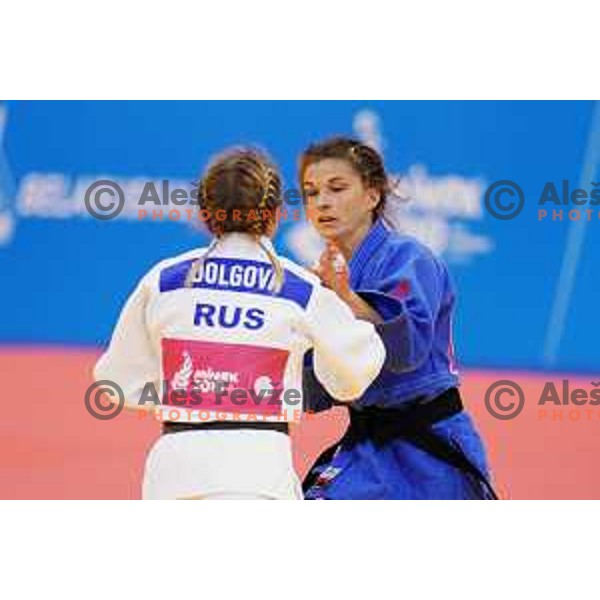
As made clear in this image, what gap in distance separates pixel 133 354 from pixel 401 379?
637 millimetres

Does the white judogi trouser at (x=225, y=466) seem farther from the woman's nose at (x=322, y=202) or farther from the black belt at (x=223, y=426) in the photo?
the woman's nose at (x=322, y=202)

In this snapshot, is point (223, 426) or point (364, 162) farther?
point (364, 162)

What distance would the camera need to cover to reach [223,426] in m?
2.90

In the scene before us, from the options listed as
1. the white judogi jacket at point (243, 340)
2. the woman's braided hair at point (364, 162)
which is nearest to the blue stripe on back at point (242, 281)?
the white judogi jacket at point (243, 340)

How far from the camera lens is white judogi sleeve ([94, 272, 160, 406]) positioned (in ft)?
9.84

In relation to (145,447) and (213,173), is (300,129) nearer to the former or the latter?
(213,173)

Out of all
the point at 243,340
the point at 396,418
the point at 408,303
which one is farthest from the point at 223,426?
the point at 408,303

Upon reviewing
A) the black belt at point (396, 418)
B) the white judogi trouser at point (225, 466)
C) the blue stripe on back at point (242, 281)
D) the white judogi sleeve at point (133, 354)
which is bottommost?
the white judogi trouser at point (225, 466)

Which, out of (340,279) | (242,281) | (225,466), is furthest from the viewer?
(340,279)

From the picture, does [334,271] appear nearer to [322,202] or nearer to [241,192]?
[322,202]

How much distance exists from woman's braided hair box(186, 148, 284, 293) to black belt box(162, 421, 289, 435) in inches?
12.3

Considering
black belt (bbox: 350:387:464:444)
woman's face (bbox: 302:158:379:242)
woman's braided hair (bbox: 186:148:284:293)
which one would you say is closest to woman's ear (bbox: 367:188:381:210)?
woman's face (bbox: 302:158:379:242)

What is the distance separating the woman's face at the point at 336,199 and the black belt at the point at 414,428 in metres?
0.44

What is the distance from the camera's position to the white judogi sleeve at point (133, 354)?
3.00 m
